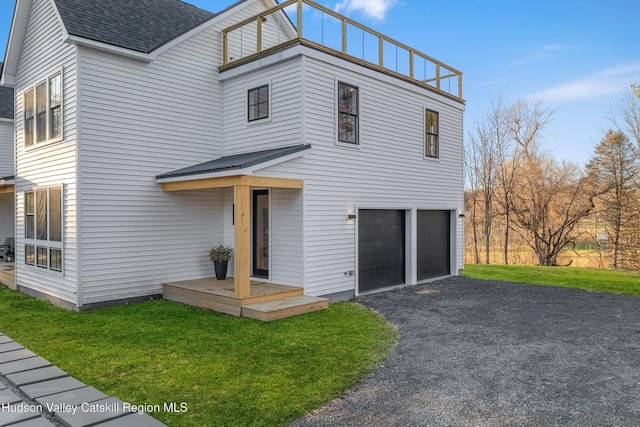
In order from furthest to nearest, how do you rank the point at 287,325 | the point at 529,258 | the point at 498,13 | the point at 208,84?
the point at 529,258 → the point at 498,13 → the point at 208,84 → the point at 287,325

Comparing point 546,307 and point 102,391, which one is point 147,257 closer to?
point 102,391

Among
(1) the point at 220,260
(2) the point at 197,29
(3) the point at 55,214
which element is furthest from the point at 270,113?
(3) the point at 55,214

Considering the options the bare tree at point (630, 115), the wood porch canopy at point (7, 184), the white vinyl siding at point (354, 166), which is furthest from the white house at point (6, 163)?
the bare tree at point (630, 115)

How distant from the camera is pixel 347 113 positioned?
9.50 meters

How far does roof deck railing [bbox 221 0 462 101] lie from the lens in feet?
28.7

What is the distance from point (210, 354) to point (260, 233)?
4254 millimetres

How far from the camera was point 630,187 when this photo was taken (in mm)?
18109

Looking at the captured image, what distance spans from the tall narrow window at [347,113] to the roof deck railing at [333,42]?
2.33ft

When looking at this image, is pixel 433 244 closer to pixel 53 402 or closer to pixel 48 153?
pixel 48 153

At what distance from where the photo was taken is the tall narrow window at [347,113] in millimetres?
9367

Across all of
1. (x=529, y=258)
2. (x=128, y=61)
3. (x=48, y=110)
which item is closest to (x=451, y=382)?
(x=128, y=61)

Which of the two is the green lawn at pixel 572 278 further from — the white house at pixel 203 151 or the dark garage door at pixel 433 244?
the white house at pixel 203 151

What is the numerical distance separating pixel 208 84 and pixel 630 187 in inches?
712

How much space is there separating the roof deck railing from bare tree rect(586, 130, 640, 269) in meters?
10.3
